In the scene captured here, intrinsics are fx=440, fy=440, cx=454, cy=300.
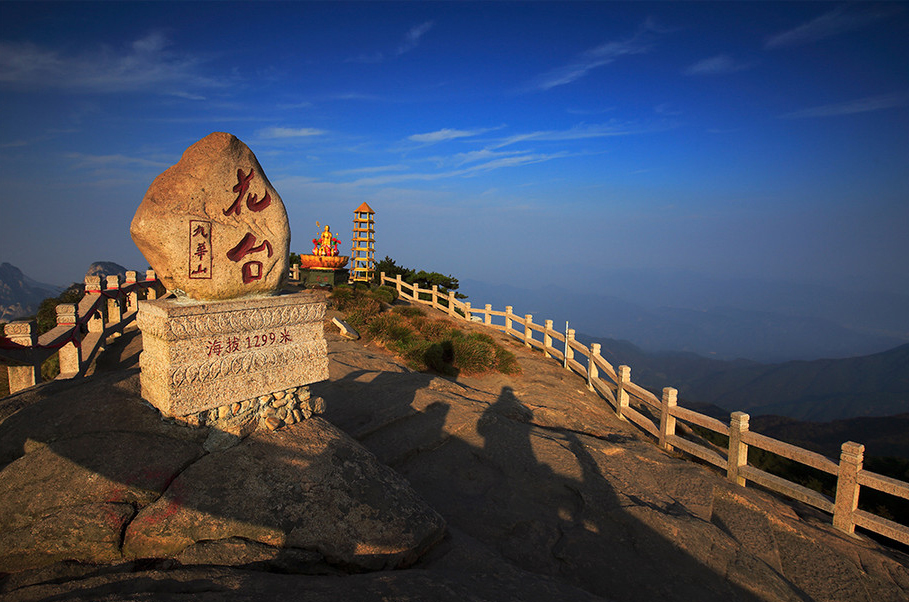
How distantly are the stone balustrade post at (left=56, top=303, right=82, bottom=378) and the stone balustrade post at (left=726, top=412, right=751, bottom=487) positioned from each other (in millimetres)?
9865

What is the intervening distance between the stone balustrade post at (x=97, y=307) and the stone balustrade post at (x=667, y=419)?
10.4m

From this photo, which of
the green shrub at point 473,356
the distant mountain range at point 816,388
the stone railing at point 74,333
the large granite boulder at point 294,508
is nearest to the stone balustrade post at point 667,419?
the green shrub at point 473,356

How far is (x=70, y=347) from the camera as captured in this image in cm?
716

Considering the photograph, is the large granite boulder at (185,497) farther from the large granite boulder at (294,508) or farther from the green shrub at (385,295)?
the green shrub at (385,295)

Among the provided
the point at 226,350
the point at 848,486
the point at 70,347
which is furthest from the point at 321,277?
the point at 848,486

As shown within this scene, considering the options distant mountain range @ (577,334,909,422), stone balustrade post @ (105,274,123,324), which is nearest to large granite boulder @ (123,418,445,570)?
stone balustrade post @ (105,274,123,324)

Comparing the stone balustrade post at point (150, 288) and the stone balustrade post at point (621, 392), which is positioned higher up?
the stone balustrade post at point (150, 288)

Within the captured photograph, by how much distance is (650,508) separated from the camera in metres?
4.35

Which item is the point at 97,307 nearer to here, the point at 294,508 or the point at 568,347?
the point at 294,508

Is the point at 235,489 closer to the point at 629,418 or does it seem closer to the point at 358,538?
the point at 358,538

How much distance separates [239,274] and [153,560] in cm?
207

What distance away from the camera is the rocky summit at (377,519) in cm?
253

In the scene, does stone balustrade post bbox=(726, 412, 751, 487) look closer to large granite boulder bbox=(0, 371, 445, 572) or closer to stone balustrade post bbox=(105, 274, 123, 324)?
large granite boulder bbox=(0, 371, 445, 572)

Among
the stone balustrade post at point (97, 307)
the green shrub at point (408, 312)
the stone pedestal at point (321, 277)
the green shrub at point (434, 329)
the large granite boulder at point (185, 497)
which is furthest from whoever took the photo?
the stone pedestal at point (321, 277)
